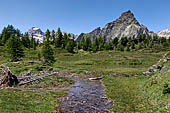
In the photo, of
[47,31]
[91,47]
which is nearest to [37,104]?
[91,47]

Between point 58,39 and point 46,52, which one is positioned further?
point 58,39

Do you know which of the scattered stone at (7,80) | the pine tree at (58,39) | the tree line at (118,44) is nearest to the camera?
the scattered stone at (7,80)

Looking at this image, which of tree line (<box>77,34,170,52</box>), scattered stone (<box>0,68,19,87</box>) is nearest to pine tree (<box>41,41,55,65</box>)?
scattered stone (<box>0,68,19,87</box>)

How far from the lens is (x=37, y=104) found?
1422cm

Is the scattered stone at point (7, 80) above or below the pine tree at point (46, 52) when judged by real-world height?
below

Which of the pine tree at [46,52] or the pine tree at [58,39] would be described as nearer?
the pine tree at [46,52]

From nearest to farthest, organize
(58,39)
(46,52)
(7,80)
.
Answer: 1. (7,80)
2. (46,52)
3. (58,39)

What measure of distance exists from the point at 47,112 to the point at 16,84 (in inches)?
579

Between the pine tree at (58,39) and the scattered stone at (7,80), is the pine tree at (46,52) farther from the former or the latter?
the pine tree at (58,39)

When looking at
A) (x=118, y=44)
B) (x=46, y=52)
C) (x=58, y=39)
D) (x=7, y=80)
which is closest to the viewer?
(x=7, y=80)

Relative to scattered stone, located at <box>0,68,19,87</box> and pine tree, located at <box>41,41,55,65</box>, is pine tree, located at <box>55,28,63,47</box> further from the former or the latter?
scattered stone, located at <box>0,68,19,87</box>

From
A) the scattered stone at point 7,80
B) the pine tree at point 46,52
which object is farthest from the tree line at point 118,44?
the scattered stone at point 7,80

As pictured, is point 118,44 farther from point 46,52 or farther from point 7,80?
point 7,80

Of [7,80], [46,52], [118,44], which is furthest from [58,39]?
[7,80]
